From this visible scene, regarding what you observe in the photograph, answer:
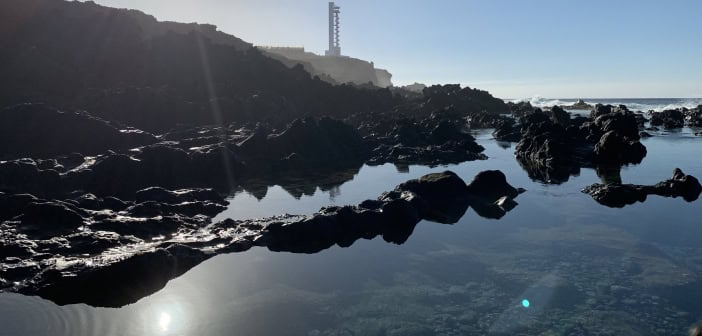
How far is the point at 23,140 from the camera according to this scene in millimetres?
36094

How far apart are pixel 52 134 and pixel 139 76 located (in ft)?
138

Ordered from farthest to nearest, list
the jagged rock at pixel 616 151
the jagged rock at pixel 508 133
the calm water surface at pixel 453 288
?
the jagged rock at pixel 508 133
the jagged rock at pixel 616 151
the calm water surface at pixel 453 288

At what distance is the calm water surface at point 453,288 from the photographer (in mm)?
12734

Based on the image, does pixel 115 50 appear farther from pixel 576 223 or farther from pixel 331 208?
pixel 576 223

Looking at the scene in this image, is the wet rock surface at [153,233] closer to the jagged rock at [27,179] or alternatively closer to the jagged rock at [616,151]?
the jagged rock at [27,179]

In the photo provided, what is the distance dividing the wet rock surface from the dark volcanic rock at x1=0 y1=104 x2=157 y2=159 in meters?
16.9

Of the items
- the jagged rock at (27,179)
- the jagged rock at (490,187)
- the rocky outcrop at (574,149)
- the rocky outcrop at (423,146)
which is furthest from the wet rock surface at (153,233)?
the rocky outcrop at (423,146)

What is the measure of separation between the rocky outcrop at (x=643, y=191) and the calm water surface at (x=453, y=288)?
119 inches

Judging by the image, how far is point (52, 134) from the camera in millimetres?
37062

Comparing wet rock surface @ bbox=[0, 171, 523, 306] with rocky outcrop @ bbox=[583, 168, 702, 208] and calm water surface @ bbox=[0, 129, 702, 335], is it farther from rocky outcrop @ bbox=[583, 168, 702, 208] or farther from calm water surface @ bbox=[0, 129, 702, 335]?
rocky outcrop @ bbox=[583, 168, 702, 208]

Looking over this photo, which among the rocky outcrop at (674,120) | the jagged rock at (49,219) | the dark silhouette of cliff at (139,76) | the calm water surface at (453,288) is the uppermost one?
the dark silhouette of cliff at (139,76)

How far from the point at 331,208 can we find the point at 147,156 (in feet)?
52.0

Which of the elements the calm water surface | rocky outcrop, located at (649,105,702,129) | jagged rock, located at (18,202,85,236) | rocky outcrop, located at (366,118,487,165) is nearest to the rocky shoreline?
jagged rock, located at (18,202,85,236)

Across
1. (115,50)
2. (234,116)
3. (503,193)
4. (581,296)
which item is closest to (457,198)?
(503,193)
